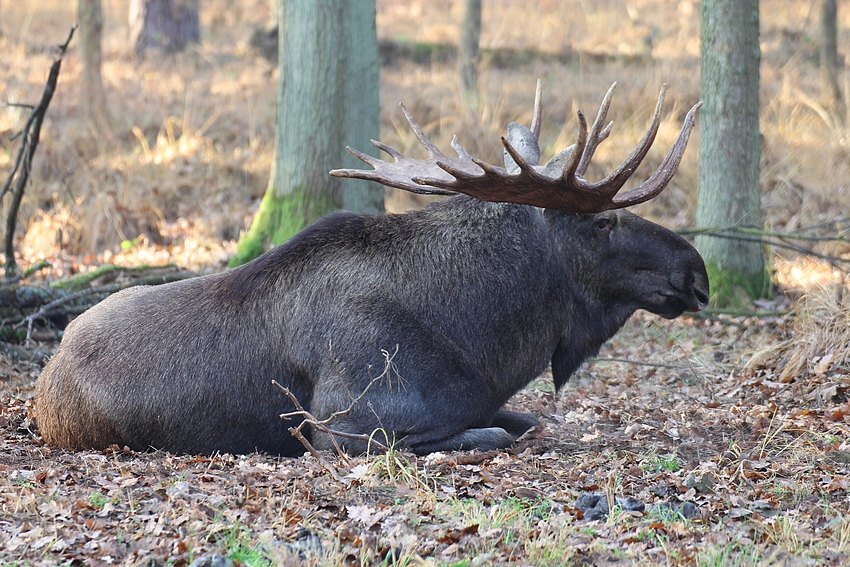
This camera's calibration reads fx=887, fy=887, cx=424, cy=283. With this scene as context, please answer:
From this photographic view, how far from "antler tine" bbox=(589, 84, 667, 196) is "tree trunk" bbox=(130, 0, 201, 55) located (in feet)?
57.0

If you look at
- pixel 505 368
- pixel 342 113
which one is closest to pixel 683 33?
pixel 342 113

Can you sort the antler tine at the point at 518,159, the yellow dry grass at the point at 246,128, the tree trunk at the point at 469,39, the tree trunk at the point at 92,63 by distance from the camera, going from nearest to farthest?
the antler tine at the point at 518,159 < the yellow dry grass at the point at 246,128 < the tree trunk at the point at 92,63 < the tree trunk at the point at 469,39

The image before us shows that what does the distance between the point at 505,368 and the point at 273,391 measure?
1447 mm

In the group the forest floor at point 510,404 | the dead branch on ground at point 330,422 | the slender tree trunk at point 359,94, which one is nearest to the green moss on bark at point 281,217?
the slender tree trunk at point 359,94

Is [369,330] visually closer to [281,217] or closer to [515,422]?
[515,422]

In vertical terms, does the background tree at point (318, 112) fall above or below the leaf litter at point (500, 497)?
above

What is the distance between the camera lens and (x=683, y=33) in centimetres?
2038

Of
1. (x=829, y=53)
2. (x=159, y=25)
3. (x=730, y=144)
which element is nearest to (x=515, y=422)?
(x=730, y=144)

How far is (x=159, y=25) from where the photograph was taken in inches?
817

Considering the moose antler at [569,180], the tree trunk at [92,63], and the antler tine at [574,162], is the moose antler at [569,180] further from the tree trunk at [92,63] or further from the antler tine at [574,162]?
the tree trunk at [92,63]

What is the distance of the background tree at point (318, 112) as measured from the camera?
8.56m

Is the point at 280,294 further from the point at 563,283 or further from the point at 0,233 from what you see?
the point at 0,233

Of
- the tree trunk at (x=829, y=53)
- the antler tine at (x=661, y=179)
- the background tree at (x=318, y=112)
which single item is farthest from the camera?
the tree trunk at (x=829, y=53)

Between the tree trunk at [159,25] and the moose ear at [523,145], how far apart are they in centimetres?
1610
